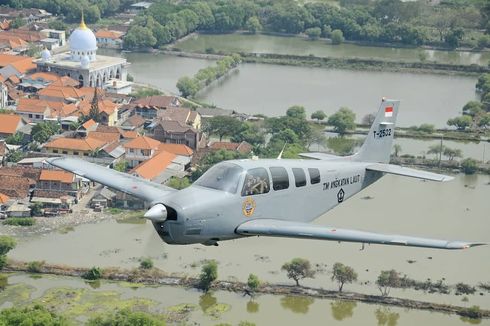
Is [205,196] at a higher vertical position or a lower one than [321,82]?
higher

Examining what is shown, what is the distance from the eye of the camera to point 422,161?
27828mm

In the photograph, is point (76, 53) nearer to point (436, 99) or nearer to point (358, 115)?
point (358, 115)

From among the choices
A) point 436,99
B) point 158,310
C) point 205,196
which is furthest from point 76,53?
point 205,196

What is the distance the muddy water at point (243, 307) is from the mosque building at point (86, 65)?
1529 cm

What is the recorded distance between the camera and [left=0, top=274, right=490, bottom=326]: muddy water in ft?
60.7

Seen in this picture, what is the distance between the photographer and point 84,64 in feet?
112

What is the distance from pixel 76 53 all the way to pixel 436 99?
39.0 feet

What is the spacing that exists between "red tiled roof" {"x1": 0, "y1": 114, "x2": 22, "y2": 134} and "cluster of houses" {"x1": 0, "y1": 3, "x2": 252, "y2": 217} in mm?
26

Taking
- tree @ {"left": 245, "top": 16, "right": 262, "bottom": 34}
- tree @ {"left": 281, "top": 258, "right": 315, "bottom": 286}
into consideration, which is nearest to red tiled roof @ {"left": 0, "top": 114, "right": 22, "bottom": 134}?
tree @ {"left": 281, "top": 258, "right": 315, "bottom": 286}

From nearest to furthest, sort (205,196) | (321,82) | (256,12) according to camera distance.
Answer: (205,196) → (321,82) → (256,12)

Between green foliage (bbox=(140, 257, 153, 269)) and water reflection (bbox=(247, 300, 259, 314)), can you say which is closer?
water reflection (bbox=(247, 300, 259, 314))

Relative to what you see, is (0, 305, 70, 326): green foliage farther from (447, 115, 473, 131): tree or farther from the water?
the water

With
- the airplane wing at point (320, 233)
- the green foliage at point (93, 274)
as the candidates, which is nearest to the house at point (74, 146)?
the green foliage at point (93, 274)

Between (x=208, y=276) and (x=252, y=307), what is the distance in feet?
3.35
